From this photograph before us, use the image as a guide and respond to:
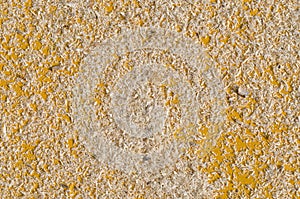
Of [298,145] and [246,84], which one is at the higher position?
[246,84]

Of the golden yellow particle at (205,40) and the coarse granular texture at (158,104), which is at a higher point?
the golden yellow particle at (205,40)

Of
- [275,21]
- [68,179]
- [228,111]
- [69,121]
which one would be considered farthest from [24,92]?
[275,21]

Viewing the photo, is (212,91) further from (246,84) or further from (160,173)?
(160,173)

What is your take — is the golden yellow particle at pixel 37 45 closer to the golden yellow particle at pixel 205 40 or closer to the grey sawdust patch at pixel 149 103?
the grey sawdust patch at pixel 149 103

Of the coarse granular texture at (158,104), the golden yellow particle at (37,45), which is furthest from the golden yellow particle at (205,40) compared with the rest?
the golden yellow particle at (37,45)

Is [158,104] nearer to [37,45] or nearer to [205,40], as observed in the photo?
[205,40]

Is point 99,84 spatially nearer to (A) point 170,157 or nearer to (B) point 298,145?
(A) point 170,157

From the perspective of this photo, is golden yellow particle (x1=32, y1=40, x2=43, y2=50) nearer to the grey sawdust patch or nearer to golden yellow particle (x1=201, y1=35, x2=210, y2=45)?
the grey sawdust patch

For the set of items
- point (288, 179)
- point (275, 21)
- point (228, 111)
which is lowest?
point (288, 179)
